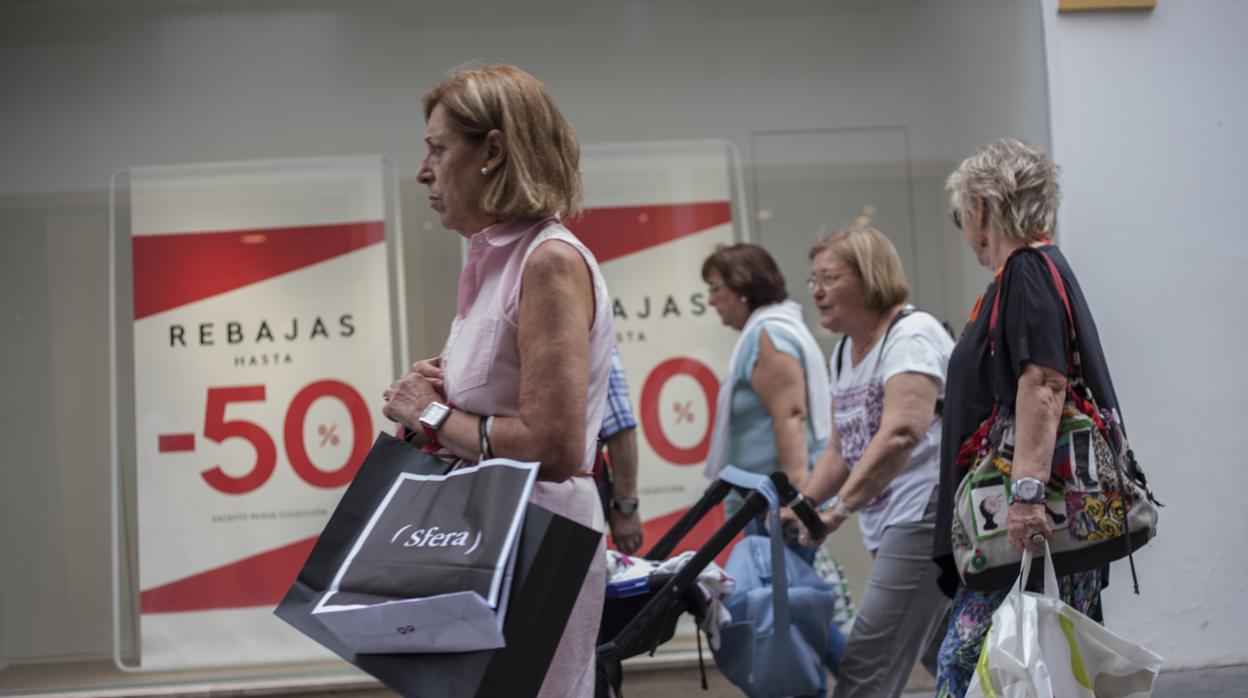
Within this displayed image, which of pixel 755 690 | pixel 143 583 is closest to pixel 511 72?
pixel 755 690

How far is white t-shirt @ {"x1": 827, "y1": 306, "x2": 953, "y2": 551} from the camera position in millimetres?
3912

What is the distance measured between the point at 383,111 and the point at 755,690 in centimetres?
333

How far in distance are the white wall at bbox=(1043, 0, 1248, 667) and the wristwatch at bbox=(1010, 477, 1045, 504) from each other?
263cm

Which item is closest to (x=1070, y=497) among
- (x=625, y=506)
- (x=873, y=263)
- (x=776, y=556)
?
(x=776, y=556)

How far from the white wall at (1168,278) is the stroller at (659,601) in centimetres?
217

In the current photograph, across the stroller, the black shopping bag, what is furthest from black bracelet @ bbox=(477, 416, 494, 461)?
the stroller

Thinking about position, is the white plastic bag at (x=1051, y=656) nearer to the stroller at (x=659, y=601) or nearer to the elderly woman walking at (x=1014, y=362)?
the elderly woman walking at (x=1014, y=362)

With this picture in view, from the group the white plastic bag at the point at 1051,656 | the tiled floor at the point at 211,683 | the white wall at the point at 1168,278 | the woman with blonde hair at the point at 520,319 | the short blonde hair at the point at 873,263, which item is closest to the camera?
the woman with blonde hair at the point at 520,319

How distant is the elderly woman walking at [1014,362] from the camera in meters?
2.93

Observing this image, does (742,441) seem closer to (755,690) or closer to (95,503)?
(755,690)

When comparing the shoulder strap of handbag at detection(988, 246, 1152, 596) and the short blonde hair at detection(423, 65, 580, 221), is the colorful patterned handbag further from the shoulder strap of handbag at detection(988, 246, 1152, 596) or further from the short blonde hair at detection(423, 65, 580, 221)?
the short blonde hair at detection(423, 65, 580, 221)

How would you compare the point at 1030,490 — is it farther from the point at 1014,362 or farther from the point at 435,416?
the point at 435,416

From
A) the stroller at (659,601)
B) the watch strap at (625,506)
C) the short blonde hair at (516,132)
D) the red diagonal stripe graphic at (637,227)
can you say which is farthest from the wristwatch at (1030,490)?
the red diagonal stripe graphic at (637,227)

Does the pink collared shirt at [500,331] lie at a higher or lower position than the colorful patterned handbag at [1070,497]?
higher
